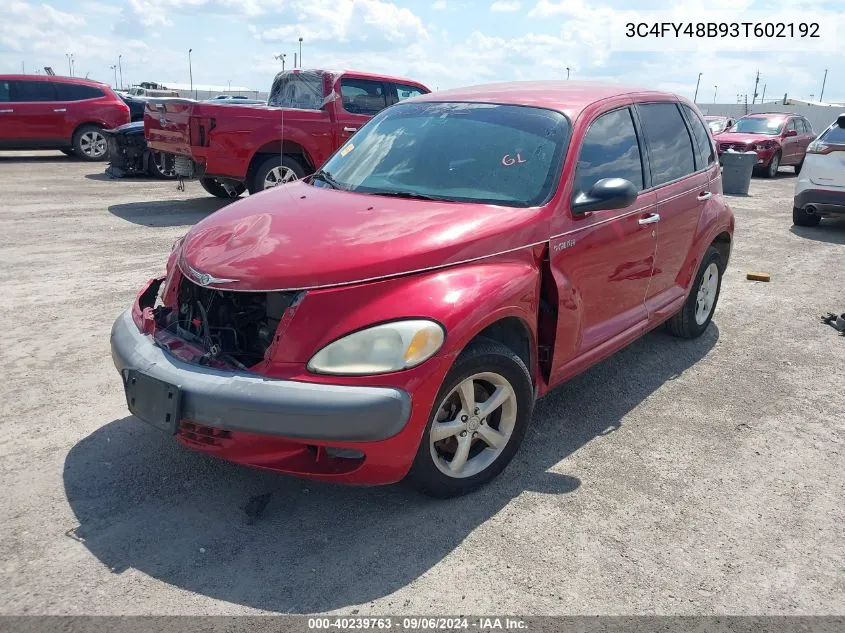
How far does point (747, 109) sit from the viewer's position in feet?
142

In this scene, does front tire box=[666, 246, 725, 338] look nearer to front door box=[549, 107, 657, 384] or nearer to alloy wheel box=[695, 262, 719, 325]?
alloy wheel box=[695, 262, 719, 325]

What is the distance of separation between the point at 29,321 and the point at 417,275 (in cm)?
378

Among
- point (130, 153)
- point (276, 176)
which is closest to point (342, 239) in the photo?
point (276, 176)

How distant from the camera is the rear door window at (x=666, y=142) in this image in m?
4.68

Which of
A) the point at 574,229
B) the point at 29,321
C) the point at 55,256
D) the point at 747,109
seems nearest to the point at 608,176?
the point at 574,229

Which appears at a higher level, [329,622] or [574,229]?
[574,229]

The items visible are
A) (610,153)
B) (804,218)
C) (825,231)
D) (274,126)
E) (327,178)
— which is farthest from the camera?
(804,218)

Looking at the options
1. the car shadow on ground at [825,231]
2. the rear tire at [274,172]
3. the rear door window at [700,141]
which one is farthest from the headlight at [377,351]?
the car shadow on ground at [825,231]

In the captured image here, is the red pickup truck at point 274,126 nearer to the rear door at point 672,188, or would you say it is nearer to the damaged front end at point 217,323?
the rear door at point 672,188

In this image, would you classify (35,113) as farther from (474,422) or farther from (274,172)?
(474,422)

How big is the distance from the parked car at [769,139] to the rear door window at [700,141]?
13641mm

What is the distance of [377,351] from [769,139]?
739 inches

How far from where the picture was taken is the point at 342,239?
10.8 ft

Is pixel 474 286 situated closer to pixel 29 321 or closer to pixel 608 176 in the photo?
pixel 608 176
